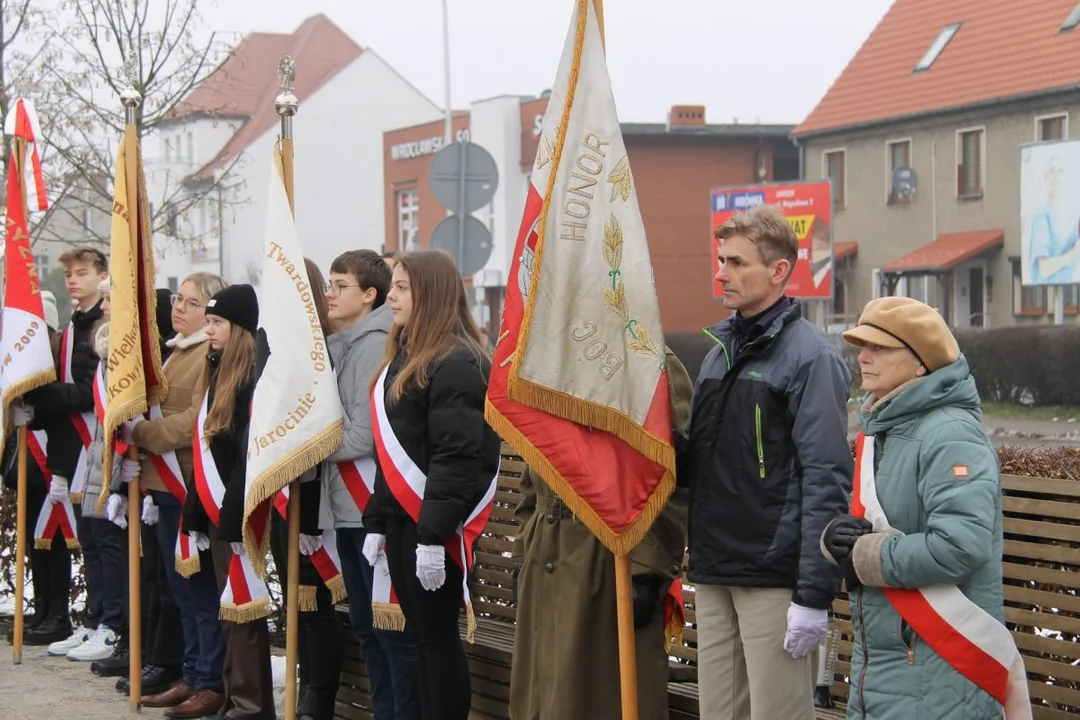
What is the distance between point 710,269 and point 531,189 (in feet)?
142

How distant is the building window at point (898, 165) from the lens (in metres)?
42.6

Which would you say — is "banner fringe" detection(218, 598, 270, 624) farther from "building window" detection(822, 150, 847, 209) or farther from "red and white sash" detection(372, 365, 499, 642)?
"building window" detection(822, 150, 847, 209)

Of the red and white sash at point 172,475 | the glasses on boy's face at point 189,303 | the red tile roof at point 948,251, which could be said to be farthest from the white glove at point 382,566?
the red tile roof at point 948,251

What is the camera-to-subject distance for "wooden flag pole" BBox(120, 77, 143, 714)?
7391 millimetres

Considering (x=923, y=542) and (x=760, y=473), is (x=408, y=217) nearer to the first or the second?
(x=760, y=473)

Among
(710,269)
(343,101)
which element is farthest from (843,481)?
(343,101)

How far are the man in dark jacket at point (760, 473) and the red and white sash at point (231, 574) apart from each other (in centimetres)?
278

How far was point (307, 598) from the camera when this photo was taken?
6695mm

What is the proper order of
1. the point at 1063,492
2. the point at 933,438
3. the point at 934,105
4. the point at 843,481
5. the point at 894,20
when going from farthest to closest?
the point at 894,20, the point at 934,105, the point at 1063,492, the point at 843,481, the point at 933,438

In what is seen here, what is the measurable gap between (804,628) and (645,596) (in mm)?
984

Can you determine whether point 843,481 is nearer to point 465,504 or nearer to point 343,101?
point 465,504

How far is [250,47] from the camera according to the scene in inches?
2667

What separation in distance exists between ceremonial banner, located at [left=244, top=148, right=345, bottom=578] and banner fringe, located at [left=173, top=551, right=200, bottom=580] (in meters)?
0.57

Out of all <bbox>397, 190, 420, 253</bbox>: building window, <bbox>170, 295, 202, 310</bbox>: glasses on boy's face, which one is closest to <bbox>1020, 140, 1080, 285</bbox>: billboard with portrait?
<bbox>397, 190, 420, 253</bbox>: building window
